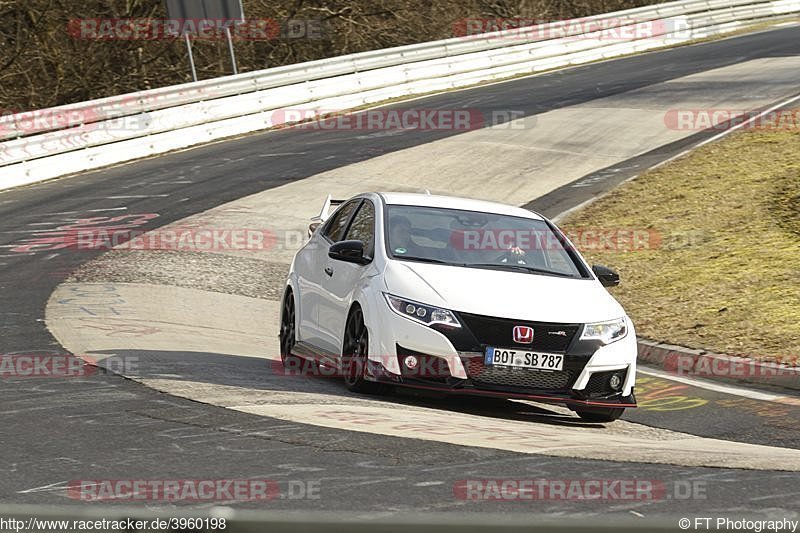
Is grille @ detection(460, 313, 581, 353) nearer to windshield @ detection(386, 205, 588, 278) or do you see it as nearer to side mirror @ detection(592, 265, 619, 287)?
windshield @ detection(386, 205, 588, 278)

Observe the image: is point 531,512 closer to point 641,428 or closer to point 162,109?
point 641,428

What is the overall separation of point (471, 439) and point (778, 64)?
99.0ft

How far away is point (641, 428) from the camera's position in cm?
948

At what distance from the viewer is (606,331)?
925 cm

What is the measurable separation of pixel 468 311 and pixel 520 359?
0.49 m

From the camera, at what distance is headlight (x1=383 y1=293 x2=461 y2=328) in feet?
29.2
